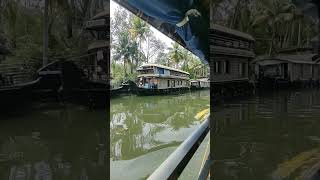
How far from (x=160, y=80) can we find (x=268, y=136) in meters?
0.89

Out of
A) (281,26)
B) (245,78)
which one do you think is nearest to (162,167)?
(245,78)

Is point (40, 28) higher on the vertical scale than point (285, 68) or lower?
higher

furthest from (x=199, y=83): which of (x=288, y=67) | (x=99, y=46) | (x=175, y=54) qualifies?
(x=99, y=46)

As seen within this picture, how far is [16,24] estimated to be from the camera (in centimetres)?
269

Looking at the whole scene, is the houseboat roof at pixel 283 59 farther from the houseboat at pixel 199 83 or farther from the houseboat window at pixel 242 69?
the houseboat at pixel 199 83

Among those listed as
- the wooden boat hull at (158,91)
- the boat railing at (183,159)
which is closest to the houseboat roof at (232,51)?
the wooden boat hull at (158,91)

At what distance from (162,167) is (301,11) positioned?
5.06 feet

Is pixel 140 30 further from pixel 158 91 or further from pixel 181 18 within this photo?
pixel 158 91

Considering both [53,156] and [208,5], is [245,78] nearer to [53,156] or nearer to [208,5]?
[208,5]

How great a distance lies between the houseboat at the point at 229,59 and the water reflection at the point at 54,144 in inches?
35.1

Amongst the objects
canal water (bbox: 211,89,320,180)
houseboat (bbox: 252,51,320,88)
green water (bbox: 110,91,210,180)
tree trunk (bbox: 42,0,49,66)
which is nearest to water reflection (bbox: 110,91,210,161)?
green water (bbox: 110,91,210,180)

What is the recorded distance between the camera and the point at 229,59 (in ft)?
9.68

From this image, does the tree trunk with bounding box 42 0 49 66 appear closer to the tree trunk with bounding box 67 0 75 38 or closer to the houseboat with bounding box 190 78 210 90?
the tree trunk with bounding box 67 0 75 38

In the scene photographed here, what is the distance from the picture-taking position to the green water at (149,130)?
2828 mm
